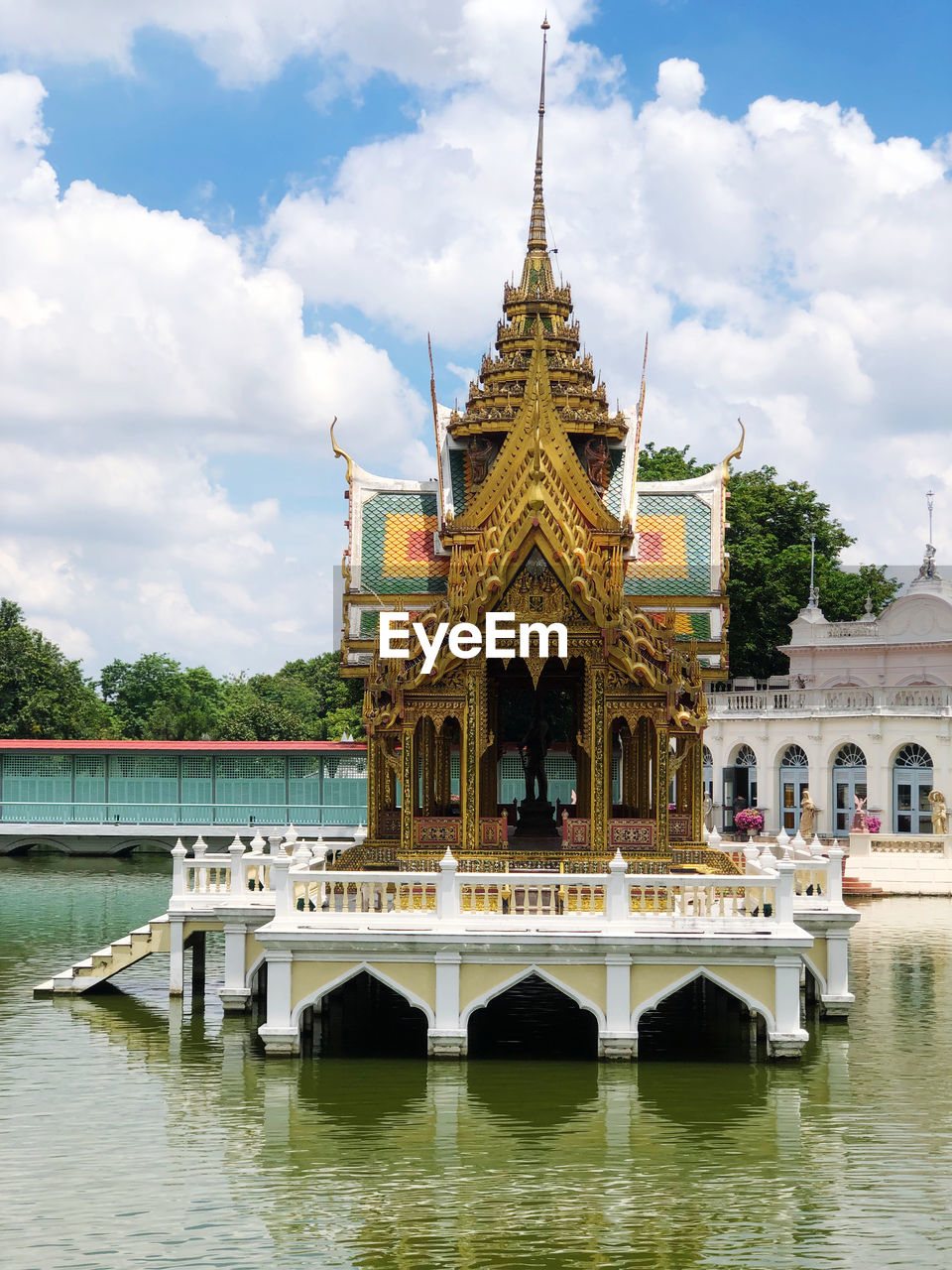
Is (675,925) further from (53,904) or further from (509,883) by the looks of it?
(53,904)

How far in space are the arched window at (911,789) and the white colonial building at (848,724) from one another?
28 millimetres

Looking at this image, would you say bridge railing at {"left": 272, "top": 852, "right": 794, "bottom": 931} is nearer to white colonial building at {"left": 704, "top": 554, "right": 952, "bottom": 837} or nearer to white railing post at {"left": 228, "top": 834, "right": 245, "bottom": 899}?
white railing post at {"left": 228, "top": 834, "right": 245, "bottom": 899}

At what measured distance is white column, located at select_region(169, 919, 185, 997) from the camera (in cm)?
2067

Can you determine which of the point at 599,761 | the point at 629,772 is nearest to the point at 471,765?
the point at 599,761

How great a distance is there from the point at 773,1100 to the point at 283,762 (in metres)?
32.8

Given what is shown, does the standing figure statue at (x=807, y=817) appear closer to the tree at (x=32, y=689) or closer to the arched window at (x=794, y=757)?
the arched window at (x=794, y=757)

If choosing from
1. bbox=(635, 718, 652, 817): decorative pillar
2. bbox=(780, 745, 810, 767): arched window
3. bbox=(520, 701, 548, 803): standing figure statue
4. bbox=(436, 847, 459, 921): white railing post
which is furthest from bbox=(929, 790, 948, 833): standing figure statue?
bbox=(436, 847, 459, 921): white railing post

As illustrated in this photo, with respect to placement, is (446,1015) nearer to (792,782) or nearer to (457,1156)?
(457,1156)

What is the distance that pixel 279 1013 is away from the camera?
17.1 meters

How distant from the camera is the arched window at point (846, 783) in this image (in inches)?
1802

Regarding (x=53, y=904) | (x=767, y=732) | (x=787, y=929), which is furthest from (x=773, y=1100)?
(x=767, y=732)

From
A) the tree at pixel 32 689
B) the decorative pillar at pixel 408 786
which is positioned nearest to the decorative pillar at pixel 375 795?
the decorative pillar at pixel 408 786

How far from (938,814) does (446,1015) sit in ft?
87.1

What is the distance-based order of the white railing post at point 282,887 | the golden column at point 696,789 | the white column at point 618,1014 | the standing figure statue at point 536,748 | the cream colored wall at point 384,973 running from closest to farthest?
the white column at point 618,1014 < the cream colored wall at point 384,973 < the white railing post at point 282,887 < the golden column at point 696,789 < the standing figure statue at point 536,748
